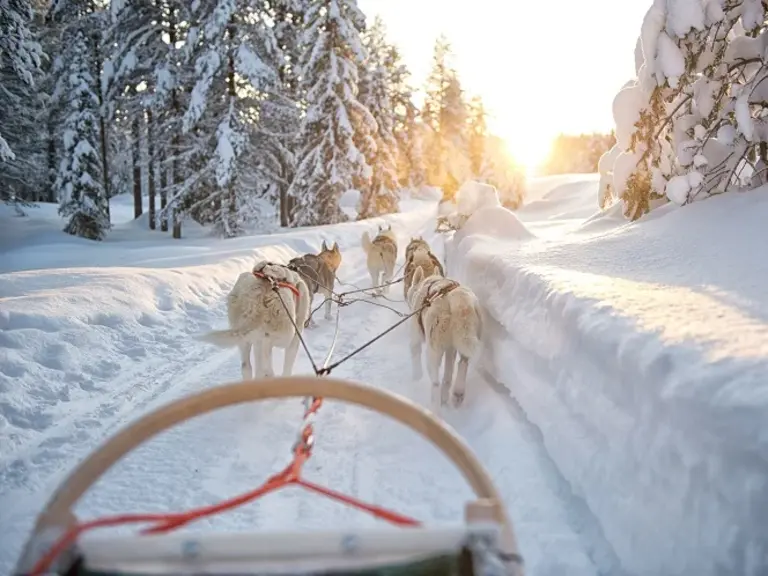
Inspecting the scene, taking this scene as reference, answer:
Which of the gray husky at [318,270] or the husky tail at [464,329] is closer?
the husky tail at [464,329]

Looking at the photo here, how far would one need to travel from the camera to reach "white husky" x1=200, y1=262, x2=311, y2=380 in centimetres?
457

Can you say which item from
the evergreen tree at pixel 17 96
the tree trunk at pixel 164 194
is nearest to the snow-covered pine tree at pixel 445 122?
the tree trunk at pixel 164 194

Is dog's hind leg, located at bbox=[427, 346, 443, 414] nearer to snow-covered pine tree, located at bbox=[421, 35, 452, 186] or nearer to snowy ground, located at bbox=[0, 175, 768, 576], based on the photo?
snowy ground, located at bbox=[0, 175, 768, 576]

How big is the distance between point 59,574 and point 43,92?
1217 inches

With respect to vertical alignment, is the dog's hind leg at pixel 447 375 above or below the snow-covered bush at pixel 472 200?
below

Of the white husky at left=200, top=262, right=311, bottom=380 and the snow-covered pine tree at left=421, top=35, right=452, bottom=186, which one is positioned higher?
the snow-covered pine tree at left=421, top=35, right=452, bottom=186

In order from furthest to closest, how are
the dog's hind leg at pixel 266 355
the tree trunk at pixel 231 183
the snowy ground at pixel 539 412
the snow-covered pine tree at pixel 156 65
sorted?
the snow-covered pine tree at pixel 156 65 < the tree trunk at pixel 231 183 < the dog's hind leg at pixel 266 355 < the snowy ground at pixel 539 412

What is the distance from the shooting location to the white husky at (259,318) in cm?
457

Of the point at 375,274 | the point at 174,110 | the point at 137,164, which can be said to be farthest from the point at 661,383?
the point at 137,164

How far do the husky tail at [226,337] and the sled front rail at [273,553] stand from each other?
3.37 meters

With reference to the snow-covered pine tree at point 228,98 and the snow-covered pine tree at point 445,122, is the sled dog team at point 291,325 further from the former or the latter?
the snow-covered pine tree at point 445,122

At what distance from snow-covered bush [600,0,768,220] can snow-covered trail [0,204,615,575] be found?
13.7 ft

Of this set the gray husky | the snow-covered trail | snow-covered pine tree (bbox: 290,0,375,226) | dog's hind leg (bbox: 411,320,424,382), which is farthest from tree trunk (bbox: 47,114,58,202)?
dog's hind leg (bbox: 411,320,424,382)

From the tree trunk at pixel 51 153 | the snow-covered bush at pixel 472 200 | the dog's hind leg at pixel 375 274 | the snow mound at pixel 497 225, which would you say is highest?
the tree trunk at pixel 51 153
